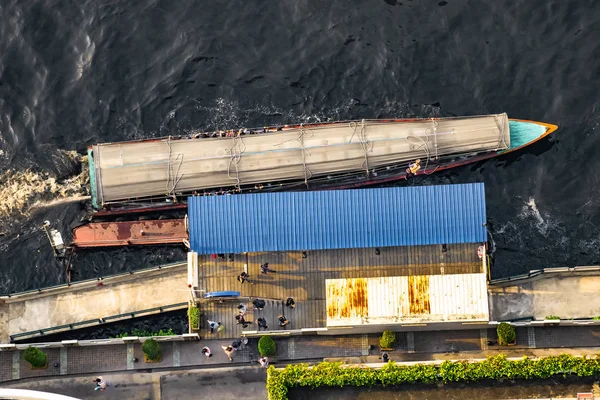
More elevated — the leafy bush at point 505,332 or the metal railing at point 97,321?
the metal railing at point 97,321

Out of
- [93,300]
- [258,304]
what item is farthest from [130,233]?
[258,304]

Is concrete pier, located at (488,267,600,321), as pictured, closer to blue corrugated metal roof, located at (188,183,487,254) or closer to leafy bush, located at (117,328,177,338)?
blue corrugated metal roof, located at (188,183,487,254)

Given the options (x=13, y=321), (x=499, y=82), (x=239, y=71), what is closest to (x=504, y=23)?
(x=499, y=82)

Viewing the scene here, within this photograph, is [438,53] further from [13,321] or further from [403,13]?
[13,321]

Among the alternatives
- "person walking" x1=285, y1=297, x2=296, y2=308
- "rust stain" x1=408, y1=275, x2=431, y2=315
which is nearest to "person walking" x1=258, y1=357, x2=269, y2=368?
"person walking" x1=285, y1=297, x2=296, y2=308

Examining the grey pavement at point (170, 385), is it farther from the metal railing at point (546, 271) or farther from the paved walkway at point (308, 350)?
the metal railing at point (546, 271)

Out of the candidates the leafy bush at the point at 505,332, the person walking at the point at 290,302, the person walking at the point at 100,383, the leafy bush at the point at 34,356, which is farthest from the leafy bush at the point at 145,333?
the leafy bush at the point at 505,332
